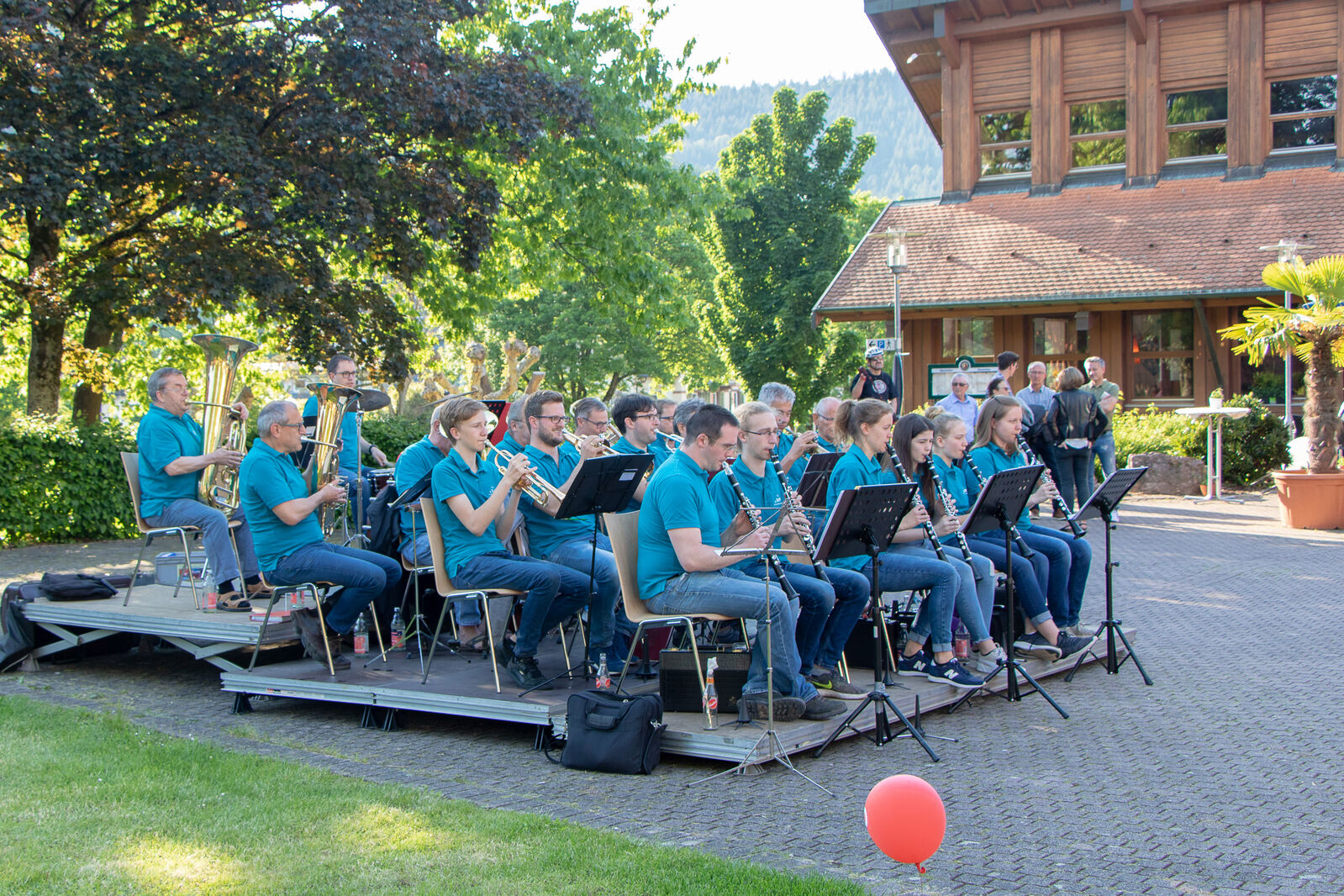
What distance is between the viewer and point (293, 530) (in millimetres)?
7004

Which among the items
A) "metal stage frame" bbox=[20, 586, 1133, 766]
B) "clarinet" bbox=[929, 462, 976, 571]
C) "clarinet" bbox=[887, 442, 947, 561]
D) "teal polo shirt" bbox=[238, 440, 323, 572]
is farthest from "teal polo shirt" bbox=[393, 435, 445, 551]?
"clarinet" bbox=[929, 462, 976, 571]

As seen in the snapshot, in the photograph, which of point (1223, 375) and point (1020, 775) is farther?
point (1223, 375)

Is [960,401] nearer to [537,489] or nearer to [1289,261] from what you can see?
[1289,261]

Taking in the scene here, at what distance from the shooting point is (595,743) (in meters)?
5.75

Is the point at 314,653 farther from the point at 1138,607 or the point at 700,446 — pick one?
the point at 1138,607

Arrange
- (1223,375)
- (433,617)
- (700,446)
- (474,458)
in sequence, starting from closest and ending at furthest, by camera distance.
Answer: (700,446) < (474,458) < (433,617) < (1223,375)

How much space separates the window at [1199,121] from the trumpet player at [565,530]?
61.2 ft

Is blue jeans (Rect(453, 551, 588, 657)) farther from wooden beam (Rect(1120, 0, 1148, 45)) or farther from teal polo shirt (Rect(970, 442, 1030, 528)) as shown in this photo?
wooden beam (Rect(1120, 0, 1148, 45))

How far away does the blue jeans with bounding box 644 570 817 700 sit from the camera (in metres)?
6.09

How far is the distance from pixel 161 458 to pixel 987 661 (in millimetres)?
5621

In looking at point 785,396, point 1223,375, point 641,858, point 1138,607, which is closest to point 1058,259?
point 1223,375

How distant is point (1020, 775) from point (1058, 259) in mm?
17569

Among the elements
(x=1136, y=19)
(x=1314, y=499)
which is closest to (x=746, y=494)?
(x=1314, y=499)

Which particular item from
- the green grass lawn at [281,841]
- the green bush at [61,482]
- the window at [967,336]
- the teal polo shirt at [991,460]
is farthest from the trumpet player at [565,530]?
the window at [967,336]
